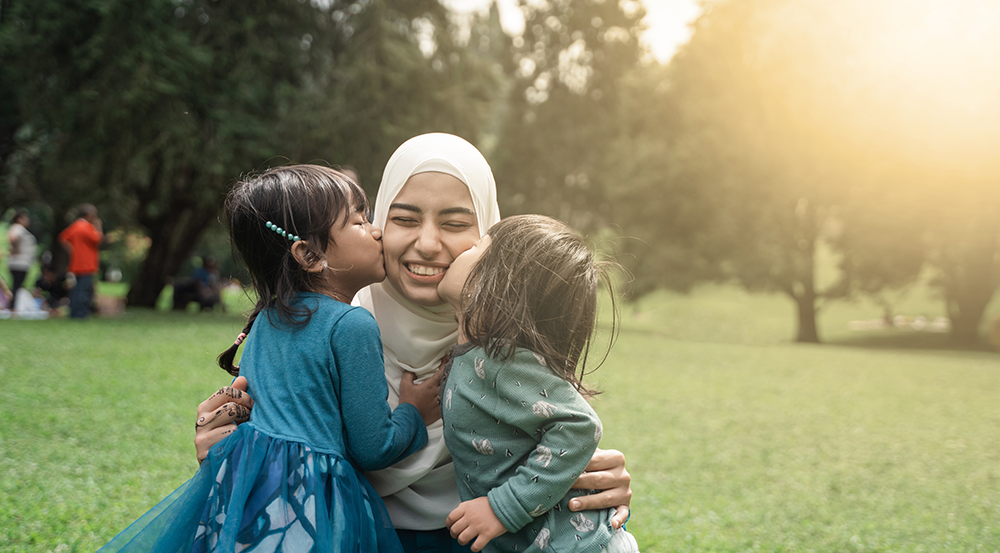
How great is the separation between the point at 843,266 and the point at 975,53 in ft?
20.3

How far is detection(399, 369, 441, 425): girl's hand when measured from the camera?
6.82ft

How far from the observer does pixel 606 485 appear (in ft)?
6.32

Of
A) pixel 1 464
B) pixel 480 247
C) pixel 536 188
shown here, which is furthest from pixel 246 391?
pixel 536 188

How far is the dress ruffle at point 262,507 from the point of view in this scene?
5.68ft

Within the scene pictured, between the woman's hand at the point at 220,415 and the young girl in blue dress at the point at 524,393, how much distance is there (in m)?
Result: 0.56

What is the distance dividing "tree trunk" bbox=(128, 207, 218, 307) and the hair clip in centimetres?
1573

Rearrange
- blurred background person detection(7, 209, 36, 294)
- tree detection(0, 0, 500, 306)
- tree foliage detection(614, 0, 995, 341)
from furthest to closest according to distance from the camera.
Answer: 1. tree foliage detection(614, 0, 995, 341)
2. blurred background person detection(7, 209, 36, 294)
3. tree detection(0, 0, 500, 306)

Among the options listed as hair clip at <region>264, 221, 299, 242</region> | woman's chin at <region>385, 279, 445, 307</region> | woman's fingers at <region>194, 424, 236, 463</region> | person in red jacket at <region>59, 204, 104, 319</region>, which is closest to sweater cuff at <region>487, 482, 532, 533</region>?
woman's chin at <region>385, 279, 445, 307</region>

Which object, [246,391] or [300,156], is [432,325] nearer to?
[246,391]

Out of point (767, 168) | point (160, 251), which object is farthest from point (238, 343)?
point (767, 168)

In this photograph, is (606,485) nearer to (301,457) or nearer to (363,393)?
(363,393)

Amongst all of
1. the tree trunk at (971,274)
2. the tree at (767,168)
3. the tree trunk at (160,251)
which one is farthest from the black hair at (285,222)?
the tree trunk at (971,274)

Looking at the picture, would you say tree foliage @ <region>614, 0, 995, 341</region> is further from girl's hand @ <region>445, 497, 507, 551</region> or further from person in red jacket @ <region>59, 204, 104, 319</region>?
girl's hand @ <region>445, 497, 507, 551</region>

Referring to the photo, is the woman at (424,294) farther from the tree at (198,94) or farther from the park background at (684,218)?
the tree at (198,94)
